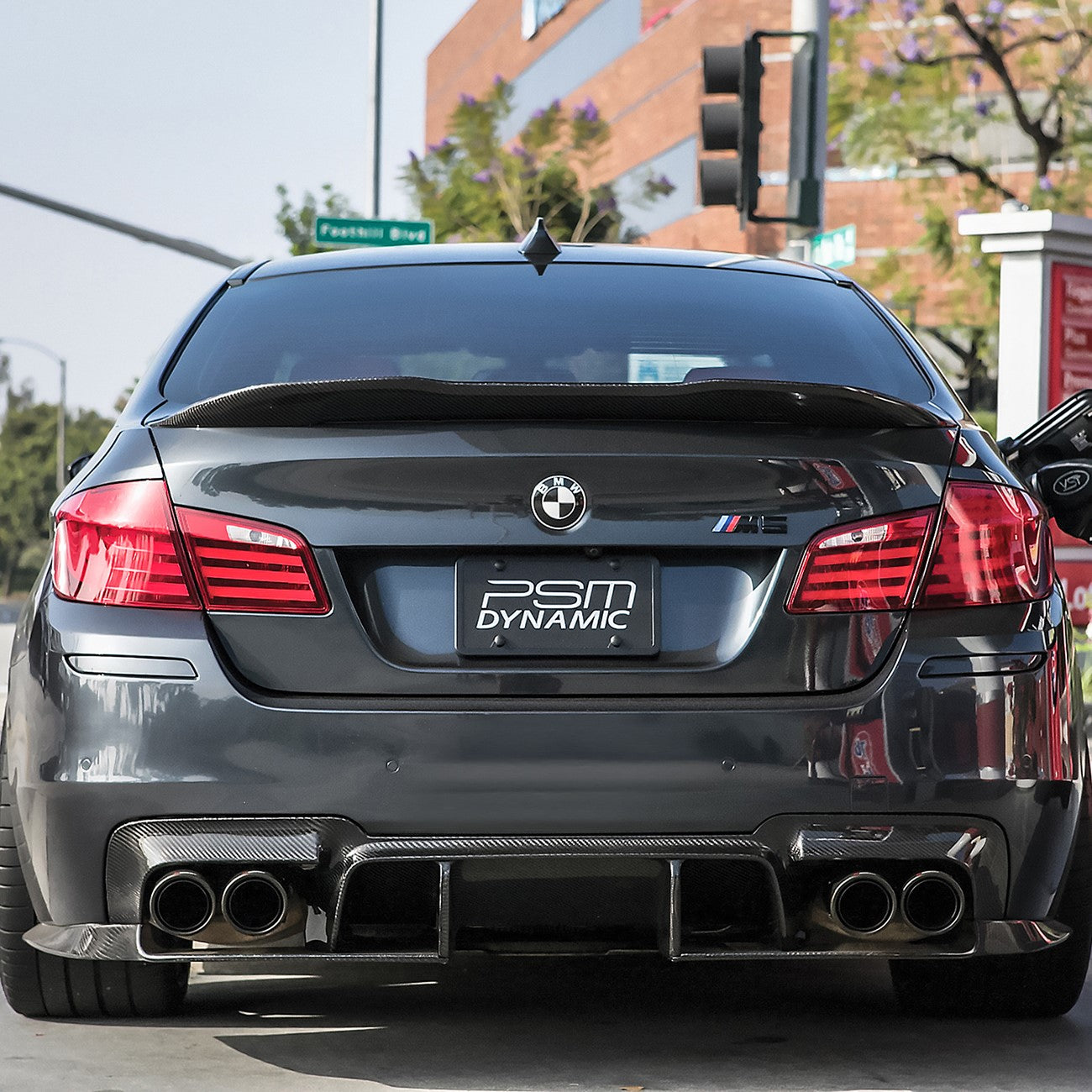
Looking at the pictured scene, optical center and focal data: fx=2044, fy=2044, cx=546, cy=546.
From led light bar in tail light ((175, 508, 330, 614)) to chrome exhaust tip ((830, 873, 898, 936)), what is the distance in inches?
38.3

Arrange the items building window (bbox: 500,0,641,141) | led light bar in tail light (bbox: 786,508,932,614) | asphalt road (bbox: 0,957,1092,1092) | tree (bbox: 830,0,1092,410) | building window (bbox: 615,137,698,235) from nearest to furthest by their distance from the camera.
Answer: led light bar in tail light (bbox: 786,508,932,614), asphalt road (bbox: 0,957,1092,1092), tree (bbox: 830,0,1092,410), building window (bbox: 615,137,698,235), building window (bbox: 500,0,641,141)

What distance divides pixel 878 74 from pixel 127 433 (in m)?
24.5

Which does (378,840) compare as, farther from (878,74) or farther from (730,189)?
(878,74)

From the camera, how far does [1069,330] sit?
12.8 m

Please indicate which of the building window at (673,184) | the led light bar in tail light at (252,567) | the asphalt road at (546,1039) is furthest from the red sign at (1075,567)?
the building window at (673,184)

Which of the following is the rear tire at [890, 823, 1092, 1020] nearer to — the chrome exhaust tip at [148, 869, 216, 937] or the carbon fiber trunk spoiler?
the carbon fiber trunk spoiler

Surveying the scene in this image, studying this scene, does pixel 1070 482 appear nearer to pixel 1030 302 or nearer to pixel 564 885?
pixel 564 885

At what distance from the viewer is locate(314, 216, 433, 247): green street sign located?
1988 cm

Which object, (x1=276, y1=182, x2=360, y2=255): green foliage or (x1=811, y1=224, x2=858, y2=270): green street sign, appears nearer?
(x1=811, y1=224, x2=858, y2=270): green street sign

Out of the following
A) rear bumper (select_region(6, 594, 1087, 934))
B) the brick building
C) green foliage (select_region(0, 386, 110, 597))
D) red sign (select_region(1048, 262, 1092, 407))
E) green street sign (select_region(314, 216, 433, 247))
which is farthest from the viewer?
green foliage (select_region(0, 386, 110, 597))

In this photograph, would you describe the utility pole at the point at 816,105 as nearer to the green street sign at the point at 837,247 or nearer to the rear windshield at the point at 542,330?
the green street sign at the point at 837,247

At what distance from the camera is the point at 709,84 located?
40.4 ft

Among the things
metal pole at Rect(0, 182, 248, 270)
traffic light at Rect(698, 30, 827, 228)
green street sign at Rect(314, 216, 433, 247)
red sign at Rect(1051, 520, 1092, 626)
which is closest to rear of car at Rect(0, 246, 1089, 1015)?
traffic light at Rect(698, 30, 827, 228)

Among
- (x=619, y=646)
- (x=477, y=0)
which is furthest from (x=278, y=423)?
(x=477, y=0)
